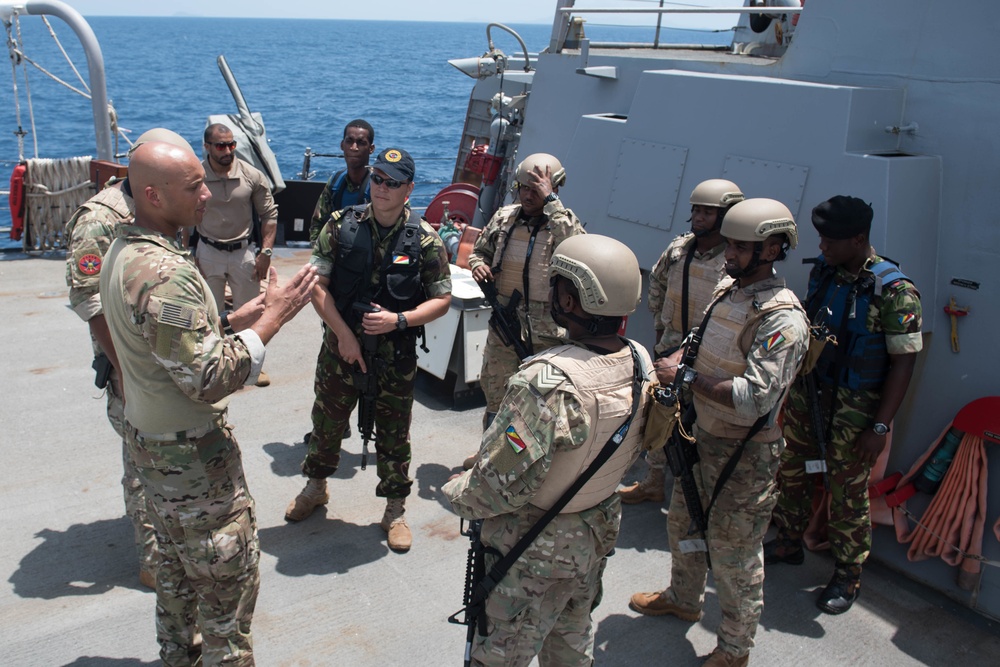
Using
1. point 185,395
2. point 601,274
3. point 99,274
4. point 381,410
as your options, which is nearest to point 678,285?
point 381,410

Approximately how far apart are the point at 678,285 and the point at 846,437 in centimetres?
112

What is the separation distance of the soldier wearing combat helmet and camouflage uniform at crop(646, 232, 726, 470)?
244cm

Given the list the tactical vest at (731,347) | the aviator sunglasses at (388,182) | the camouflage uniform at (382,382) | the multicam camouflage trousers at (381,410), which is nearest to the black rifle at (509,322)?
the camouflage uniform at (382,382)

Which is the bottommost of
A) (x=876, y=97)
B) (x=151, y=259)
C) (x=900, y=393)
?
(x=900, y=393)

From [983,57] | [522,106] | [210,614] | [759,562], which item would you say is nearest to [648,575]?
[759,562]

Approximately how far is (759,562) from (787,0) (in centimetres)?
636

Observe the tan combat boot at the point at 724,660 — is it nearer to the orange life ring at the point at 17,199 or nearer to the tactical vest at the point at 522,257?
the tactical vest at the point at 522,257

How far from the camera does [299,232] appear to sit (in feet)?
33.9

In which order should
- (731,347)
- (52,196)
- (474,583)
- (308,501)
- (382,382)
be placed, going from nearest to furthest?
(474,583) → (731,347) → (382,382) → (308,501) → (52,196)

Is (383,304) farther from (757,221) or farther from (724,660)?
(724,660)

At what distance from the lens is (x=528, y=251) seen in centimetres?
464

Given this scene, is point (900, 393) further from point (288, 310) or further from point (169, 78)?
point (169, 78)

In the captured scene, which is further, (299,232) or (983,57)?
(299,232)

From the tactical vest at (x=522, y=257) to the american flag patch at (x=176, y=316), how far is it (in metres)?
2.42
